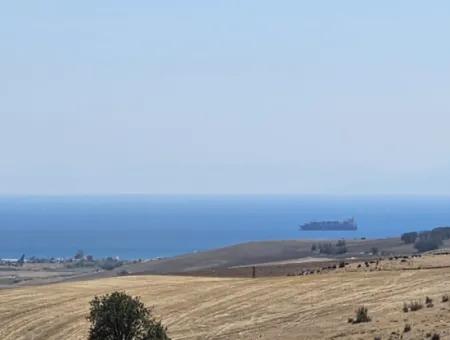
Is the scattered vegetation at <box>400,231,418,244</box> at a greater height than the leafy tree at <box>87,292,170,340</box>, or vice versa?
the scattered vegetation at <box>400,231,418,244</box>

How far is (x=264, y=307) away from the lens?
31.8 metres

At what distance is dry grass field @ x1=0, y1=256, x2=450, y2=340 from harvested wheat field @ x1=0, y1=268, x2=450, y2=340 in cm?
3

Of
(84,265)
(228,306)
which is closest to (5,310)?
(228,306)

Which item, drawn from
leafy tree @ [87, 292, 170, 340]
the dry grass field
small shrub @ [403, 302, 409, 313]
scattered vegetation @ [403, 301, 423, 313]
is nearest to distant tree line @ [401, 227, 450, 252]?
the dry grass field

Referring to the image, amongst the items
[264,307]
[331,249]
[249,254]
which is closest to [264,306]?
[264,307]

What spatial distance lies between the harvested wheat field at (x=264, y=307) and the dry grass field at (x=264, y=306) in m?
0.03

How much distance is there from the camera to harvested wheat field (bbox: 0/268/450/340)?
2653 cm

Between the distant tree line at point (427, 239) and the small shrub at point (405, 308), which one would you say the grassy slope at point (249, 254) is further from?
the small shrub at point (405, 308)

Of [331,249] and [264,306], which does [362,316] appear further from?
[331,249]

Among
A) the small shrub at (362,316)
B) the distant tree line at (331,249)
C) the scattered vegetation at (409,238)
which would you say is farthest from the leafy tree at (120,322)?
the scattered vegetation at (409,238)

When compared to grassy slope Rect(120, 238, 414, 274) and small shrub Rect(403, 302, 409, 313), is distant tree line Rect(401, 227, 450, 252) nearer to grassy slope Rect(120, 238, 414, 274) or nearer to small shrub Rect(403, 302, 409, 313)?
grassy slope Rect(120, 238, 414, 274)

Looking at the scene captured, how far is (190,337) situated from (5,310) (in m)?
8.70

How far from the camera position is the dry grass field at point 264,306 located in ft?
87.1

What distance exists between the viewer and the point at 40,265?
13388cm
